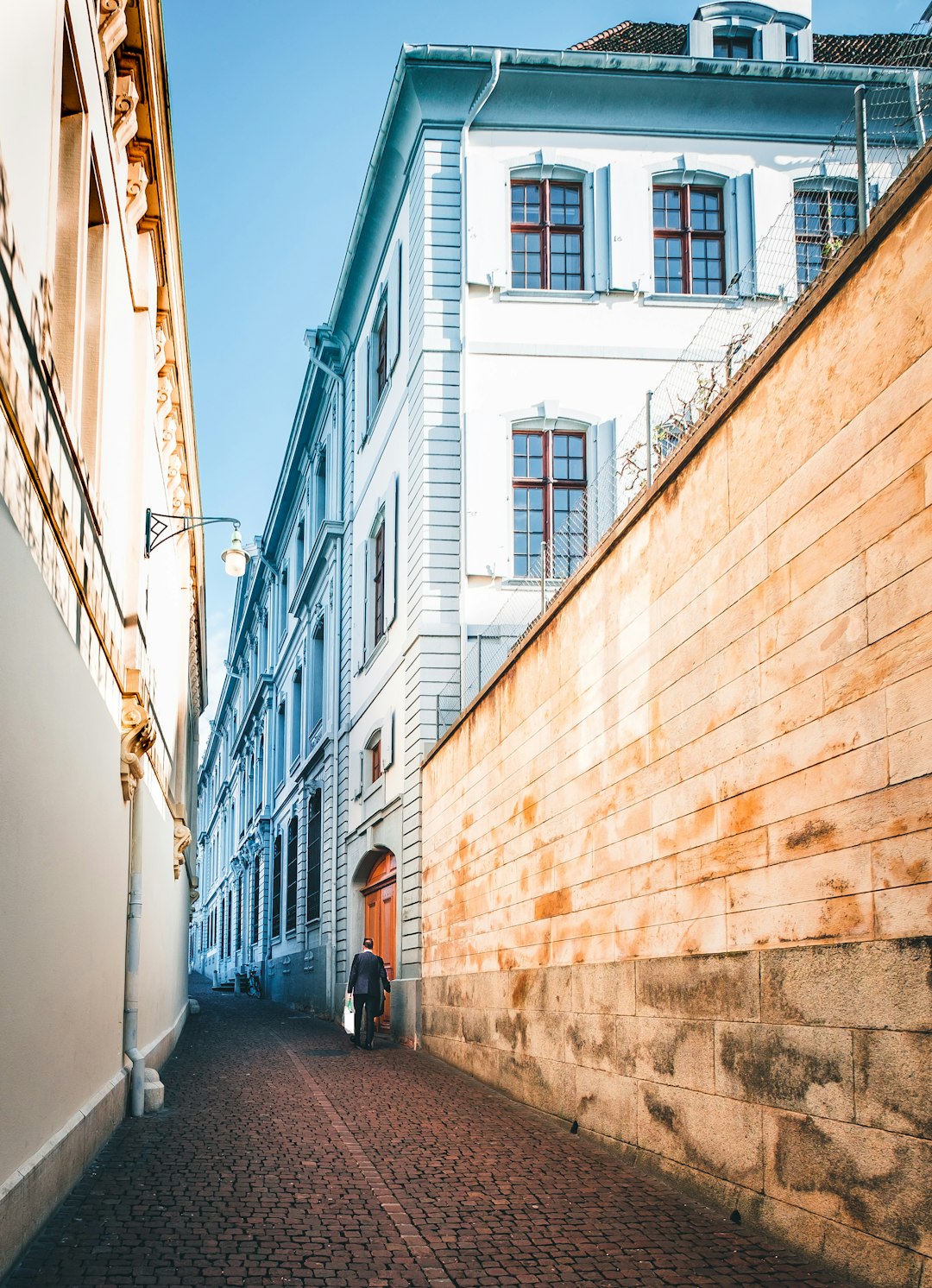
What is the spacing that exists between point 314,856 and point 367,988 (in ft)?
42.1

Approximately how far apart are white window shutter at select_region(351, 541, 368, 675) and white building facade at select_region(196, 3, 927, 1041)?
2.06 metres

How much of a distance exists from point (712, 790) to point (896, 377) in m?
3.02

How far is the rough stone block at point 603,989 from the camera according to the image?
9875 mm

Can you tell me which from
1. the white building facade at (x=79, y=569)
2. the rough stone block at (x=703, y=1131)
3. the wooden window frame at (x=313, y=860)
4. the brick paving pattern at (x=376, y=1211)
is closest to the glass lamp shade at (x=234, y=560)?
the white building facade at (x=79, y=569)

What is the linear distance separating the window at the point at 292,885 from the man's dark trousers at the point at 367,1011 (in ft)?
51.6

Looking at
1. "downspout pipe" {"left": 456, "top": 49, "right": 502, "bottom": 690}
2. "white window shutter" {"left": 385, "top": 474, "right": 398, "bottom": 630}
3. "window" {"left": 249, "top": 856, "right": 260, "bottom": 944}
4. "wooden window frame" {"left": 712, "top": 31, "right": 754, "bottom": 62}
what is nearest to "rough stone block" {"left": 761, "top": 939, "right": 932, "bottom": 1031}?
"downspout pipe" {"left": 456, "top": 49, "right": 502, "bottom": 690}

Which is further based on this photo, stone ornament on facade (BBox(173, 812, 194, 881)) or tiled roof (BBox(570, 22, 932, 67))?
tiled roof (BBox(570, 22, 932, 67))

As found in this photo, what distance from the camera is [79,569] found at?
868 centimetres

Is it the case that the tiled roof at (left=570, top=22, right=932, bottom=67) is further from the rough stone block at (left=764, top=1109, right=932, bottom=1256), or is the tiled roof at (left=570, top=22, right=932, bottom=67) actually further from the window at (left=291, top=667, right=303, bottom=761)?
the rough stone block at (left=764, top=1109, right=932, bottom=1256)

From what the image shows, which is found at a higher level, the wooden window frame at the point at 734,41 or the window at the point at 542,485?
the wooden window frame at the point at 734,41

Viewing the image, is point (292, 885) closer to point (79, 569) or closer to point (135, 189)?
point (135, 189)

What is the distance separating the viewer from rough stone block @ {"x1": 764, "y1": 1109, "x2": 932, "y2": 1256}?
570 centimetres

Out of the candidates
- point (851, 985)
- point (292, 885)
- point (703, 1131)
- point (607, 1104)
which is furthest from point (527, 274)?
point (292, 885)

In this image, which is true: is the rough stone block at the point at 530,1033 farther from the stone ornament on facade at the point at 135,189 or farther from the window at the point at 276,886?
the window at the point at 276,886
